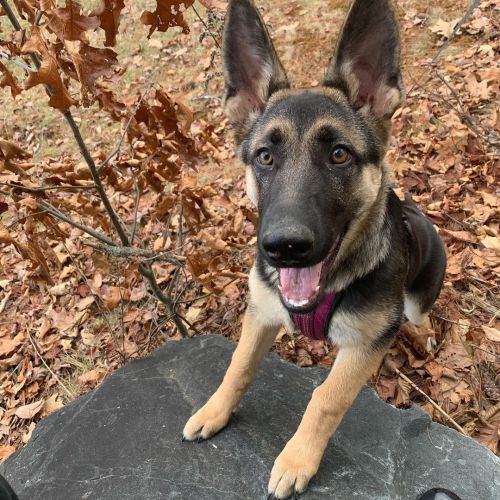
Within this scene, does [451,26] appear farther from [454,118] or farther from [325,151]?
[325,151]

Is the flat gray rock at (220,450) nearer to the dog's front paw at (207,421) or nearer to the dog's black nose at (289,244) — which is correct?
the dog's front paw at (207,421)

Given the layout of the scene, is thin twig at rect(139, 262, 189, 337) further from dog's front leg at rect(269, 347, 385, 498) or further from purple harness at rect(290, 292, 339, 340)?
dog's front leg at rect(269, 347, 385, 498)

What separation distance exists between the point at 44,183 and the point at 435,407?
3.34 metres

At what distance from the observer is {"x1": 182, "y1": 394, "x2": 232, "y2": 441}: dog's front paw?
310cm

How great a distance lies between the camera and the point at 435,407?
374cm

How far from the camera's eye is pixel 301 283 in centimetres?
270

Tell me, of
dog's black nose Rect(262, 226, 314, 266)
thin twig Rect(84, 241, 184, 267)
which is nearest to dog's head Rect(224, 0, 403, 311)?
dog's black nose Rect(262, 226, 314, 266)

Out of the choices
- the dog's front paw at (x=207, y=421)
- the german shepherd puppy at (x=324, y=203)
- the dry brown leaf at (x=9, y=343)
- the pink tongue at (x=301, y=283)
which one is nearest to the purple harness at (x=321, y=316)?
the german shepherd puppy at (x=324, y=203)

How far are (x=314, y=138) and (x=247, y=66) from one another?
2.63ft

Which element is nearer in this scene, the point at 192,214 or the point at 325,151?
the point at 325,151

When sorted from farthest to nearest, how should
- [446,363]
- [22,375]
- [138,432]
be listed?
[22,375] < [446,363] < [138,432]

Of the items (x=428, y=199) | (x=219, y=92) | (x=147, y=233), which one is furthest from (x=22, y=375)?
(x=219, y=92)

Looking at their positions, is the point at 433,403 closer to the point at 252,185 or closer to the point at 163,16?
the point at 252,185

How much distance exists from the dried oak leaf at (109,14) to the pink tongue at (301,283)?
5.33 feet
